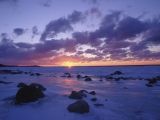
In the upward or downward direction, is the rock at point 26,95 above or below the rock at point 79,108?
above

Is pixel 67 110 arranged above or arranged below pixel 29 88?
below

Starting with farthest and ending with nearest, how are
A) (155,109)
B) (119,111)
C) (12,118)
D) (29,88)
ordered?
(29,88) < (155,109) < (119,111) < (12,118)

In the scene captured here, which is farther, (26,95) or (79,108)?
(26,95)

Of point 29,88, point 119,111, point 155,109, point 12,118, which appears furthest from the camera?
point 29,88

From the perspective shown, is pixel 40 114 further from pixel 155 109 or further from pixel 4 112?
pixel 155 109

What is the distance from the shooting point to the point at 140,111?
33.2ft

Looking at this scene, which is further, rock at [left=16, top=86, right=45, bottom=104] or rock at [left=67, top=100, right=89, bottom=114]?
rock at [left=16, top=86, right=45, bottom=104]

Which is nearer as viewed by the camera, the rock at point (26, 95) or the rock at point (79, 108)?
the rock at point (79, 108)

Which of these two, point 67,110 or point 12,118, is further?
point 67,110

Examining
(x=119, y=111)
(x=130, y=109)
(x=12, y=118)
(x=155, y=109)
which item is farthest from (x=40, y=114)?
(x=155, y=109)

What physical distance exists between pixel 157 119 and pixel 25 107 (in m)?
8.86

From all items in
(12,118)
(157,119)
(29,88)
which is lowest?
(157,119)

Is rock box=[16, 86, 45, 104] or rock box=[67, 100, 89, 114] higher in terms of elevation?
rock box=[16, 86, 45, 104]

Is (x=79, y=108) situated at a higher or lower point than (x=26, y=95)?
lower
